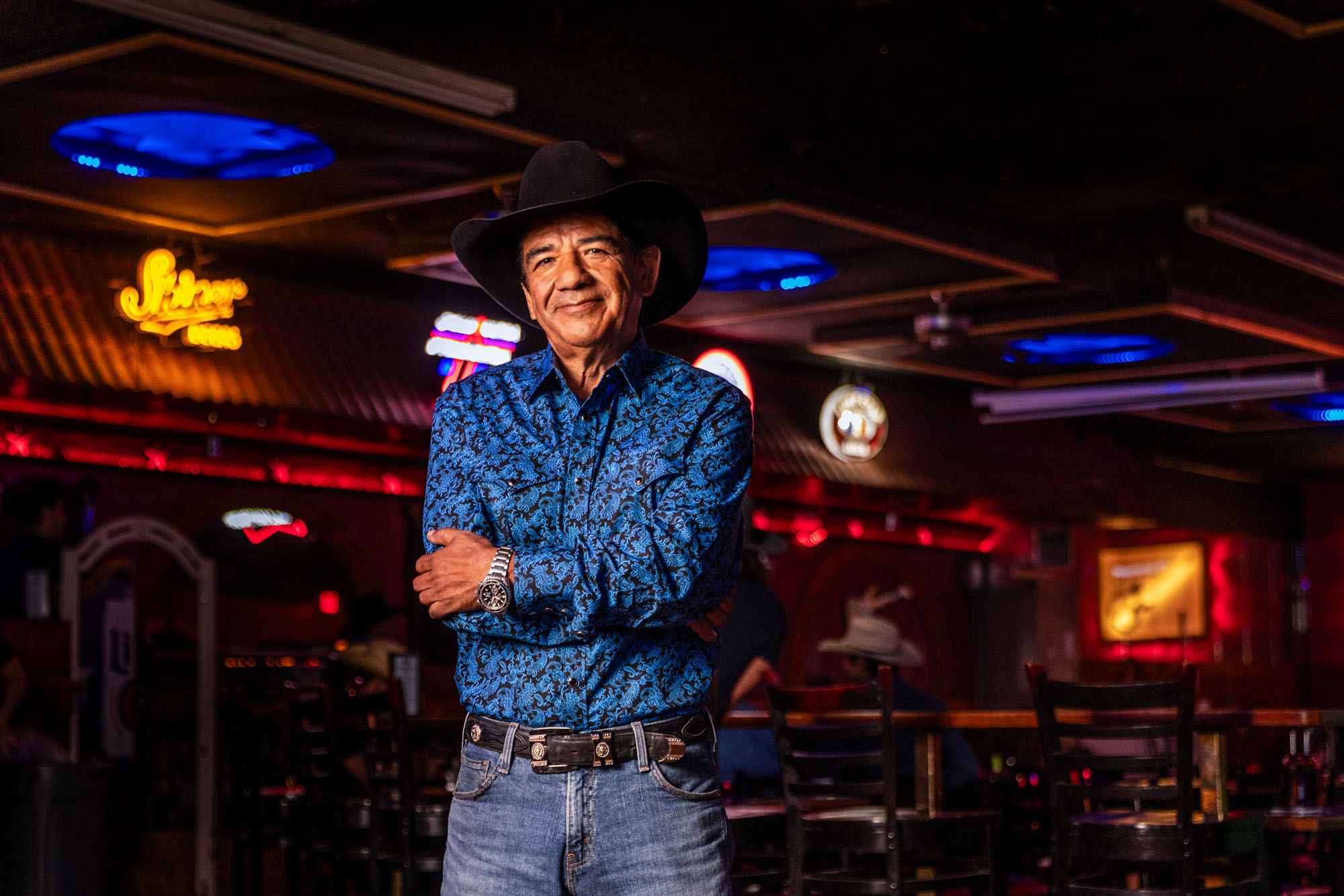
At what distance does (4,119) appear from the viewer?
5652 mm

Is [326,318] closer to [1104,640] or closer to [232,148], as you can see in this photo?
[232,148]

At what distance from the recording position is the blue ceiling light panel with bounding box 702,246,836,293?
8.12 m

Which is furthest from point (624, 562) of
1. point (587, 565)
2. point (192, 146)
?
point (192, 146)

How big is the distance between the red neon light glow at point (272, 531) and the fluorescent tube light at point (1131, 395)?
5.02 m

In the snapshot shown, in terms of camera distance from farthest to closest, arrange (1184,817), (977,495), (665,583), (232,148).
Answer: (977,495) < (232,148) < (1184,817) < (665,583)

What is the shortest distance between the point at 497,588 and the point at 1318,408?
511 inches

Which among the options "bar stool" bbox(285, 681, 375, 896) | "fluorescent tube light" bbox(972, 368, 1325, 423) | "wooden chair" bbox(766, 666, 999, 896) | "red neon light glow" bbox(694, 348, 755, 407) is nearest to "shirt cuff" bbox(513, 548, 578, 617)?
"wooden chair" bbox(766, 666, 999, 896)

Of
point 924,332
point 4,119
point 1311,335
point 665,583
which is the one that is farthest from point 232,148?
point 1311,335

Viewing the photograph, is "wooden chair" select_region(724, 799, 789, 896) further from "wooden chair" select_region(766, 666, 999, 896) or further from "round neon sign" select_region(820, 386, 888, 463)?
"round neon sign" select_region(820, 386, 888, 463)

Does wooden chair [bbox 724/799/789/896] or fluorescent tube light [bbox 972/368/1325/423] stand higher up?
fluorescent tube light [bbox 972/368/1325/423]

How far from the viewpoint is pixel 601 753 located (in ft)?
6.75

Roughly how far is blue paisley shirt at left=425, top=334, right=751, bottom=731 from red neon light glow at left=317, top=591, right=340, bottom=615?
8.49 metres

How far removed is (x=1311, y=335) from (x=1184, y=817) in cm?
547

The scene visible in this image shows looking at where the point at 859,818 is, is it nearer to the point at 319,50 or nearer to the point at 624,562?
the point at 319,50
